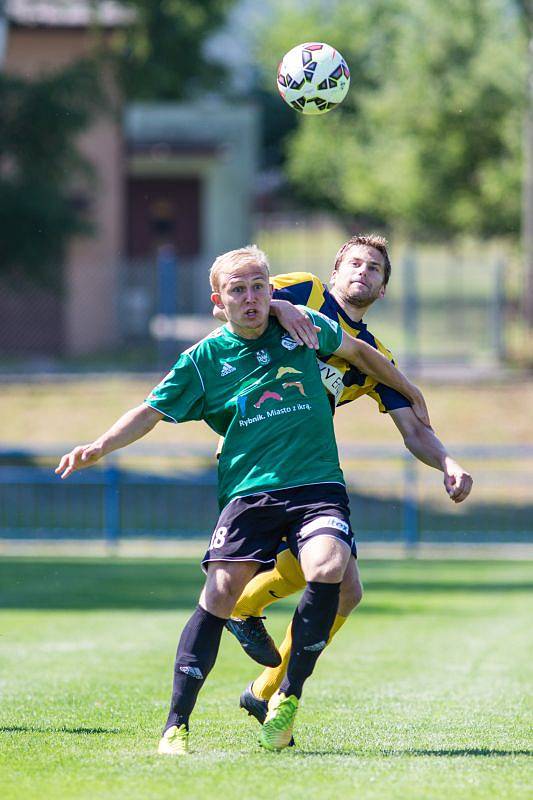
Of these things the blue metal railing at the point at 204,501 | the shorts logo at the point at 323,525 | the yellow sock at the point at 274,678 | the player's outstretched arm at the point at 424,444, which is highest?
the player's outstretched arm at the point at 424,444

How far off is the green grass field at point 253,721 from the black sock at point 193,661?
18 cm

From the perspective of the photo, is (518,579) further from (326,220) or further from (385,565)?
(326,220)

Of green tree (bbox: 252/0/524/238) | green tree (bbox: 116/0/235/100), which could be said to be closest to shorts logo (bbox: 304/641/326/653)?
green tree (bbox: 252/0/524/238)

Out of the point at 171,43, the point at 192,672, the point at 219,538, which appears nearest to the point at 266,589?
the point at 219,538

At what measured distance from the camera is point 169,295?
79.6 feet

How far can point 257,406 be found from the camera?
5711 mm

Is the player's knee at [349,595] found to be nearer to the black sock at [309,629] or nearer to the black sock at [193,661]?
the black sock at [309,629]

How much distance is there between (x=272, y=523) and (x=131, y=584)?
861 cm

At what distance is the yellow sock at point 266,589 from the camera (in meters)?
6.05

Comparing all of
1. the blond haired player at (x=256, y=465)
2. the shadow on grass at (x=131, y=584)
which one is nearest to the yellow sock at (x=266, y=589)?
the blond haired player at (x=256, y=465)

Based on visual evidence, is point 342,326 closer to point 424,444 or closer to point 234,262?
point 424,444

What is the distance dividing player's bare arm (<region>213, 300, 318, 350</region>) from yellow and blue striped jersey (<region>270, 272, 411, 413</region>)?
34 cm

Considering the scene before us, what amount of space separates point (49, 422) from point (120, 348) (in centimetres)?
344

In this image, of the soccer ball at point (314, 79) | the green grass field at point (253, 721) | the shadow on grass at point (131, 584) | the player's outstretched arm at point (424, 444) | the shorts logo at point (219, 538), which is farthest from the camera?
the shadow on grass at point (131, 584)
